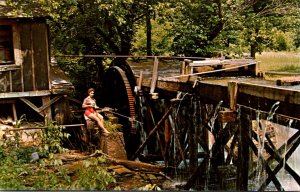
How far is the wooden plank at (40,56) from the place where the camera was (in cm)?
635

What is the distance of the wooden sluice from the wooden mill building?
44.0 inches

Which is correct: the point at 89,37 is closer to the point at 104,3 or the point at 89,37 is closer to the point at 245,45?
the point at 104,3

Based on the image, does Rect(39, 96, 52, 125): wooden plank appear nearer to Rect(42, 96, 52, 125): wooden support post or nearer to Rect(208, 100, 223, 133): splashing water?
Rect(42, 96, 52, 125): wooden support post

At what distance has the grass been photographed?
4.89 meters

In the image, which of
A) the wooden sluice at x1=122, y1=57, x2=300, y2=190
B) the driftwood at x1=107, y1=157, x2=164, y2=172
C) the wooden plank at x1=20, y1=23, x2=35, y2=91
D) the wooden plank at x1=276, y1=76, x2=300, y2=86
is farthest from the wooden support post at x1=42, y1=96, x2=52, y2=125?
the wooden plank at x1=276, y1=76, x2=300, y2=86

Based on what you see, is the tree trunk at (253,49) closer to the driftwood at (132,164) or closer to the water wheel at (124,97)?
the water wheel at (124,97)

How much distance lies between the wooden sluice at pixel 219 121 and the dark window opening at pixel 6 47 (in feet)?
5.37

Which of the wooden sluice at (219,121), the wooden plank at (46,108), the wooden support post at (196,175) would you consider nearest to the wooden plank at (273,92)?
the wooden sluice at (219,121)

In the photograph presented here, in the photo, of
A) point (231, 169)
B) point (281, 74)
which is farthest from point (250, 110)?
point (231, 169)

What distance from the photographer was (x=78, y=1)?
18.4ft

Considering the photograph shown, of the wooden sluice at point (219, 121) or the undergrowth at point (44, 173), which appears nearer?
the wooden sluice at point (219, 121)

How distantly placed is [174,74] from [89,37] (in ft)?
3.74

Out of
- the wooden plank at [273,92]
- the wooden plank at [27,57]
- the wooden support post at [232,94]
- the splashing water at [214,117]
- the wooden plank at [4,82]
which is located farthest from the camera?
the wooden plank at [27,57]

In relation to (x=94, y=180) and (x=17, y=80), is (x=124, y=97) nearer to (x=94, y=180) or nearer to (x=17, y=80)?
(x=17, y=80)
